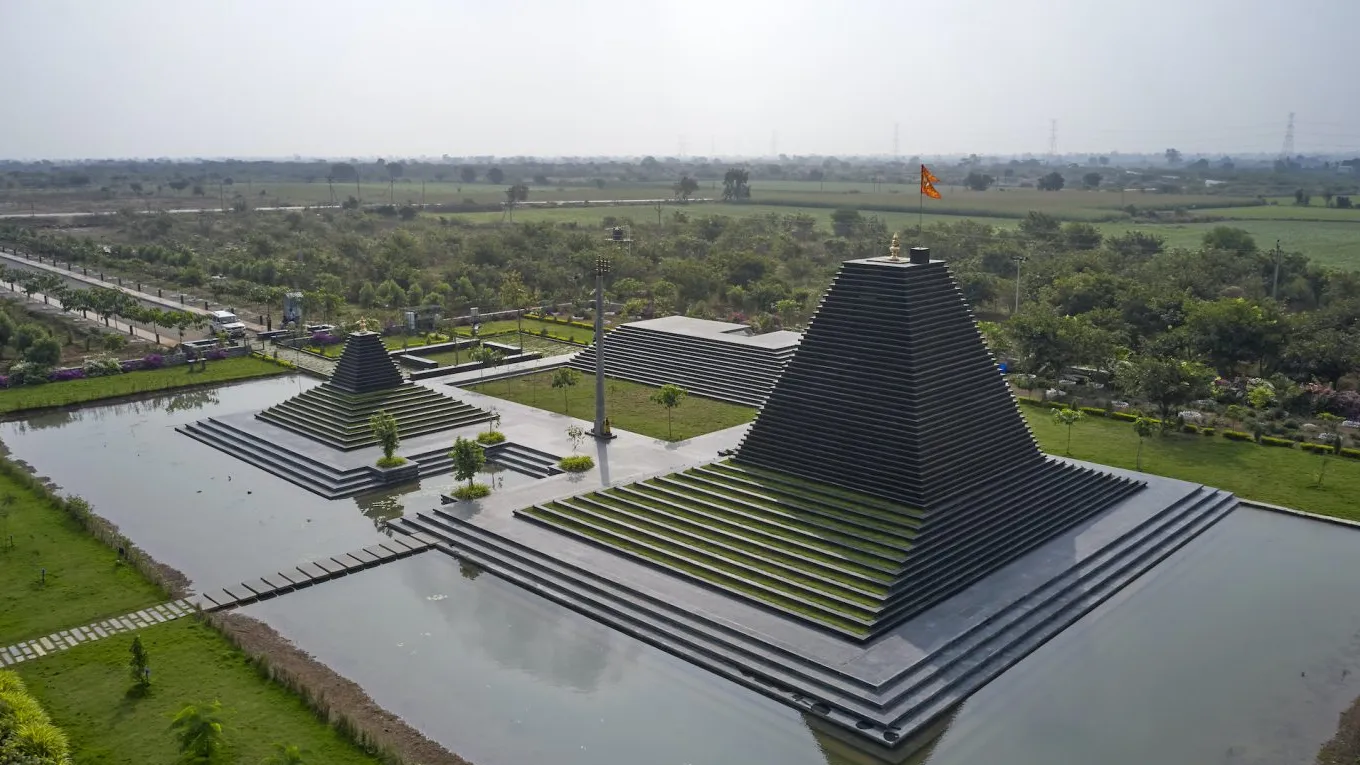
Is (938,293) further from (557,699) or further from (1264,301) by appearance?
(1264,301)

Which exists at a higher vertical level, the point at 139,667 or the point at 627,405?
the point at 627,405

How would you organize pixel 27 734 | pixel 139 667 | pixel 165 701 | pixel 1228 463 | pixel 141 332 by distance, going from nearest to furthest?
pixel 27 734 → pixel 165 701 → pixel 139 667 → pixel 1228 463 → pixel 141 332

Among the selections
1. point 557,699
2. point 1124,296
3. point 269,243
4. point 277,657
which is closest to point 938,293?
point 557,699

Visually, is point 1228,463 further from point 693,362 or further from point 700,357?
point 693,362

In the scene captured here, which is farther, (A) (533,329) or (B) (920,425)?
(A) (533,329)

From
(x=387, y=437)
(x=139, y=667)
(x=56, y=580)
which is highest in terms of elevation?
(x=387, y=437)

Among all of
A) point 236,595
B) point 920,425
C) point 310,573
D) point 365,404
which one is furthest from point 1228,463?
point 236,595

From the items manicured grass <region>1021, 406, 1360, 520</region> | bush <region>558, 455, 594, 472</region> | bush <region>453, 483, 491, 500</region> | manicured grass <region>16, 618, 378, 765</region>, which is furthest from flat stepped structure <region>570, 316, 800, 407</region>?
manicured grass <region>16, 618, 378, 765</region>
